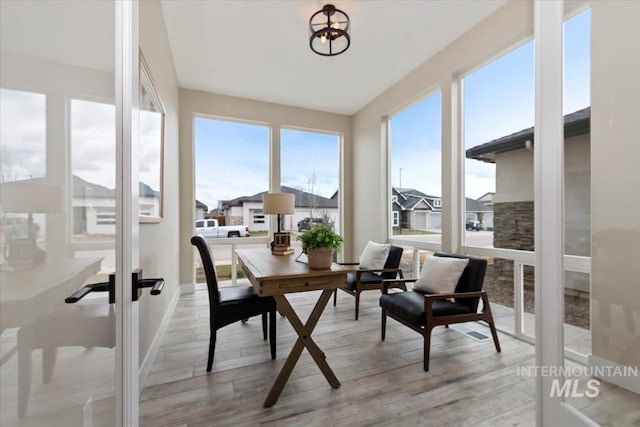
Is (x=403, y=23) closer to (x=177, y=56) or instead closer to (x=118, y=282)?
(x=177, y=56)

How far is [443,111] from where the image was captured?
3.28 metres

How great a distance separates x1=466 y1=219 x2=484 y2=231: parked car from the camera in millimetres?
3007

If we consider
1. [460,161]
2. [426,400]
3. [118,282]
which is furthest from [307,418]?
[460,161]

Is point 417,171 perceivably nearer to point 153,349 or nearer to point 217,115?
point 217,115

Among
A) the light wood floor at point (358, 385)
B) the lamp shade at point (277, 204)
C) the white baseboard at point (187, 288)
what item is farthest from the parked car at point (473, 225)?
the white baseboard at point (187, 288)

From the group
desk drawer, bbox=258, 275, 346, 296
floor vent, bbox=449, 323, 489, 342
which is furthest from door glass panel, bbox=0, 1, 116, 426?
floor vent, bbox=449, 323, 489, 342

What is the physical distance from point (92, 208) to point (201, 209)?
3.74m

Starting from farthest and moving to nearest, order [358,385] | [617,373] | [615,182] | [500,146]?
[500,146], [358,385], [615,182], [617,373]

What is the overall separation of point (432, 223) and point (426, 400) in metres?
2.25

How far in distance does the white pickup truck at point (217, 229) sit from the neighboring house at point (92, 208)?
366 centimetres

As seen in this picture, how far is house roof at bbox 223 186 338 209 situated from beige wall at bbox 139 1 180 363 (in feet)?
3.33

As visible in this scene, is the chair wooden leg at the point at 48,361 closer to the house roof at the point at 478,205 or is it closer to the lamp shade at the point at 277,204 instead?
the lamp shade at the point at 277,204

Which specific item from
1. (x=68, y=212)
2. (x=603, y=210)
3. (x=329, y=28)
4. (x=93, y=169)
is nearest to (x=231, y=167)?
(x=329, y=28)

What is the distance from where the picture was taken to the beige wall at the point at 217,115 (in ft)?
13.9
